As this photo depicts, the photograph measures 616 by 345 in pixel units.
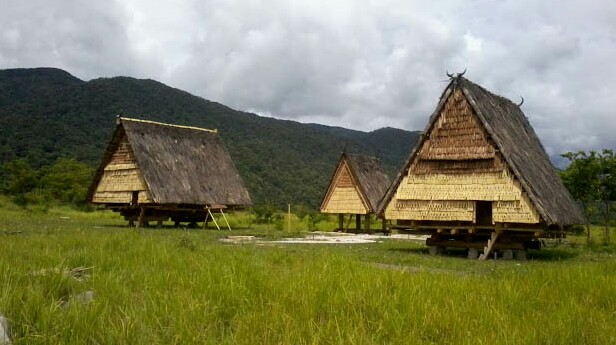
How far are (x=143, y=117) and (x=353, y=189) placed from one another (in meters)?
44.5

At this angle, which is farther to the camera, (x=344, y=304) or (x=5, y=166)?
(x=5, y=166)

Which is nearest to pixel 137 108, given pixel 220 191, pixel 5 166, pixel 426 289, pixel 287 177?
pixel 287 177

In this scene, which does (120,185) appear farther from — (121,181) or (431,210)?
(431,210)

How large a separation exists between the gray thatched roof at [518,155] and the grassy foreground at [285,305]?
270 inches

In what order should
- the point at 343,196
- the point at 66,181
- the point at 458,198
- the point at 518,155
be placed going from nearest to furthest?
the point at 458,198 < the point at 518,155 < the point at 343,196 < the point at 66,181

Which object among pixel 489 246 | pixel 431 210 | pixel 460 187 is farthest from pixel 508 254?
pixel 431 210

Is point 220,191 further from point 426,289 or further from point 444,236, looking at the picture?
point 426,289

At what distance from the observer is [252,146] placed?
224ft

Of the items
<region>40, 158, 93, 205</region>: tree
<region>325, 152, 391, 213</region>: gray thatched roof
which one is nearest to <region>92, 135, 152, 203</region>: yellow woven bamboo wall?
<region>325, 152, 391, 213</region>: gray thatched roof

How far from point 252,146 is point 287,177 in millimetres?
8947

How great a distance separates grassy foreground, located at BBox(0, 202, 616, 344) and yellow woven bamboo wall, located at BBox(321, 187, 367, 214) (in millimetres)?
22390

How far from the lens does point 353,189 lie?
30.4 meters

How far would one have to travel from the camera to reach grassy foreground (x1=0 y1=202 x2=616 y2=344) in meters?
5.00

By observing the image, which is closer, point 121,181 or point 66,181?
point 121,181
